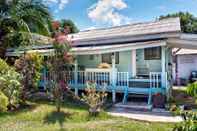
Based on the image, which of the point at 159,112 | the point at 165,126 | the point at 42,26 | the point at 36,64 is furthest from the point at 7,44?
the point at 165,126

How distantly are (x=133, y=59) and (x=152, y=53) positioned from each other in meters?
1.20

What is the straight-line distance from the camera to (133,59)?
1556 centimetres

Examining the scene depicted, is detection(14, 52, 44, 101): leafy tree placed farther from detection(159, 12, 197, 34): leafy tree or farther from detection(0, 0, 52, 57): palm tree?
detection(159, 12, 197, 34): leafy tree

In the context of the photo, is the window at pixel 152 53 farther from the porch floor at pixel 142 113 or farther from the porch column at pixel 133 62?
the porch floor at pixel 142 113

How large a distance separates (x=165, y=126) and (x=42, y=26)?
43.0 ft

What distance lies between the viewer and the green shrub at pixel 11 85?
11.7 meters

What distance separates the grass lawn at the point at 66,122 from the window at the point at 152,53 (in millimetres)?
5745

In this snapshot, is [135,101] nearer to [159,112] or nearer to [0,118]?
[159,112]

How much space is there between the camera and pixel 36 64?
13.1m

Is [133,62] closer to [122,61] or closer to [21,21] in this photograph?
[122,61]

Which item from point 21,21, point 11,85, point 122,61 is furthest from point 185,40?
point 21,21

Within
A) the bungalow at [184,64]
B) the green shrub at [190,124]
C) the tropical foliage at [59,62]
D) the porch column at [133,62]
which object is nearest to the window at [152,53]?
the porch column at [133,62]

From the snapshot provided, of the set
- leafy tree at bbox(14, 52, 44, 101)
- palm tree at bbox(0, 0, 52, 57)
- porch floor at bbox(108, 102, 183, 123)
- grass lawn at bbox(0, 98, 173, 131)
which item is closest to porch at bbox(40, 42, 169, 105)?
porch floor at bbox(108, 102, 183, 123)

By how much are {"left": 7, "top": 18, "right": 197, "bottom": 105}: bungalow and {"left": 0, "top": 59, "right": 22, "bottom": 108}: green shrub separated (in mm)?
3452
